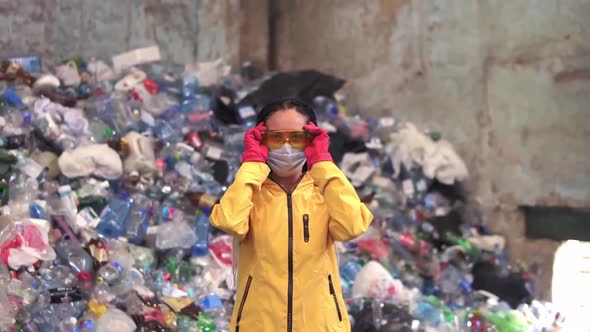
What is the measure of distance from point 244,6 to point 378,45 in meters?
1.68

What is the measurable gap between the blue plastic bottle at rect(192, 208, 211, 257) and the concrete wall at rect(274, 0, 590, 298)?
240 centimetres

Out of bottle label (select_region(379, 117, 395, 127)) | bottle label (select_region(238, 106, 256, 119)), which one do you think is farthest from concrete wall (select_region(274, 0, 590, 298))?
bottle label (select_region(238, 106, 256, 119))

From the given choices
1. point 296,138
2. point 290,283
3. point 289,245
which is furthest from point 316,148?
point 290,283

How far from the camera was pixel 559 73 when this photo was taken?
5109mm

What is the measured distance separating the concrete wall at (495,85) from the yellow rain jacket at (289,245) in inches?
137

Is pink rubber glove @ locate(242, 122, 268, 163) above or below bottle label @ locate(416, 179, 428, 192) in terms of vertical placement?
above

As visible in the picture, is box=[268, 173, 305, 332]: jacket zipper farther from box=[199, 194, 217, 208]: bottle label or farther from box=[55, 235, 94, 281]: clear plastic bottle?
box=[199, 194, 217, 208]: bottle label

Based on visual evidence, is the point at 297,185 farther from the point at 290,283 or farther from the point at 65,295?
the point at 65,295

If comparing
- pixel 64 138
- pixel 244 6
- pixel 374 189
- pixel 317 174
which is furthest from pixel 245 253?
pixel 244 6

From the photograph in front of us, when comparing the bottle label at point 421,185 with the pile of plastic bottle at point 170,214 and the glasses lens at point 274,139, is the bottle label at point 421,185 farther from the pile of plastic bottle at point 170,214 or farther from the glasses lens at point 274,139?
the glasses lens at point 274,139

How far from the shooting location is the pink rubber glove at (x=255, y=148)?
2.15 meters

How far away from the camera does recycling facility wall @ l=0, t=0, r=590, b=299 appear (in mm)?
5113

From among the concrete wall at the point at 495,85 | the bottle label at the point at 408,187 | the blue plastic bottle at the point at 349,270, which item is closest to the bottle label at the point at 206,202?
the blue plastic bottle at the point at 349,270

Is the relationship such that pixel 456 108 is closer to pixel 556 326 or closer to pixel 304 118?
pixel 556 326
